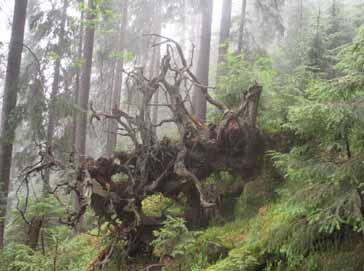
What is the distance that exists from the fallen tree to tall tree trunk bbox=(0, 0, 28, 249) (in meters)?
2.53

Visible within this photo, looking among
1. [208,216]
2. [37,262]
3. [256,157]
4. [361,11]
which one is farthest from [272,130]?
[361,11]

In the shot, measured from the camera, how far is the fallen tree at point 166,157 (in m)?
7.27

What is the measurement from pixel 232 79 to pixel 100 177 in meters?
3.81

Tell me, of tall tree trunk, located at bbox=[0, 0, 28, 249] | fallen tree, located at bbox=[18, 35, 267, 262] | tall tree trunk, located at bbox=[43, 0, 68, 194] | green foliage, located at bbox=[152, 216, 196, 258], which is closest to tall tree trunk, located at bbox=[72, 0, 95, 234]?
tall tree trunk, located at bbox=[43, 0, 68, 194]

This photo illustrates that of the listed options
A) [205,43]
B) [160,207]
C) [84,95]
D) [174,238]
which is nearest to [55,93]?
[84,95]

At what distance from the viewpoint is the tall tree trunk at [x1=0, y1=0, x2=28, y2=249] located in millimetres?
9273

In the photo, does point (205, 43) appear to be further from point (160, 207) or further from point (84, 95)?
point (160, 207)

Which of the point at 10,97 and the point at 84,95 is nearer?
the point at 10,97

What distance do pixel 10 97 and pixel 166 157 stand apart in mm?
4749

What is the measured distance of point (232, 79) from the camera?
887 centimetres

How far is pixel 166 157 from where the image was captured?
7.62m

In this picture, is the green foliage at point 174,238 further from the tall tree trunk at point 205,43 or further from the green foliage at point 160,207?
the tall tree trunk at point 205,43

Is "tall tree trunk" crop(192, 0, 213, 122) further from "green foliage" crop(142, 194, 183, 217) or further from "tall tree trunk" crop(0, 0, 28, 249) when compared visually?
"tall tree trunk" crop(0, 0, 28, 249)

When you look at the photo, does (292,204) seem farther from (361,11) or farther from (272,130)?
(361,11)
